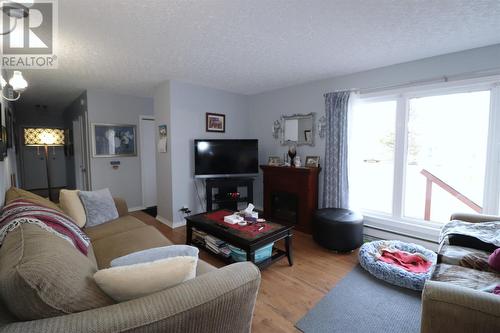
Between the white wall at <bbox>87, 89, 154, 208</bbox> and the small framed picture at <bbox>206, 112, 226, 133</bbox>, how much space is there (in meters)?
1.46

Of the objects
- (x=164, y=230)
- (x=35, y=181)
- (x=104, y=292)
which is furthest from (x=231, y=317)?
(x=35, y=181)

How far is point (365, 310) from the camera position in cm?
187

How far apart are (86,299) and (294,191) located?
3093 millimetres

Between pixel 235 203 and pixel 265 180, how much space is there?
2.24 ft

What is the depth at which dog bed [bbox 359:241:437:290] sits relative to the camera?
2098 mm

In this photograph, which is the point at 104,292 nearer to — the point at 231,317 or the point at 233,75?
the point at 231,317

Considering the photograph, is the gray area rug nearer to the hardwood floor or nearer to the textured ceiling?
the hardwood floor

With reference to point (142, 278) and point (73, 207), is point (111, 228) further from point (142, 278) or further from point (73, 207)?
point (142, 278)

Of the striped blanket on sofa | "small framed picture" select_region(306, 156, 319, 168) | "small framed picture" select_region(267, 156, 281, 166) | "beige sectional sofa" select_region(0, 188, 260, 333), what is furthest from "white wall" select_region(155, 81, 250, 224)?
"beige sectional sofa" select_region(0, 188, 260, 333)

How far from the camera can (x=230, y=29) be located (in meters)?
2.03

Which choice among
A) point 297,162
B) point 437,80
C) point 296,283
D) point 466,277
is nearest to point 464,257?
point 466,277

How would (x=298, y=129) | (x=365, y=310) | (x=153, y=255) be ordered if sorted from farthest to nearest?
1. (x=298, y=129)
2. (x=365, y=310)
3. (x=153, y=255)

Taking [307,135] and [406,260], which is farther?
[307,135]

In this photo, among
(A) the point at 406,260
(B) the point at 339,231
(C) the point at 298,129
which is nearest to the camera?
(A) the point at 406,260
